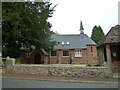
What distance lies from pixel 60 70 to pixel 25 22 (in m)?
8.35

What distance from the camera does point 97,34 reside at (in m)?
56.9

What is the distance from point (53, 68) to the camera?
43.8ft

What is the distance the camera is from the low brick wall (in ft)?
40.8

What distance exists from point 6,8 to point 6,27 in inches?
102

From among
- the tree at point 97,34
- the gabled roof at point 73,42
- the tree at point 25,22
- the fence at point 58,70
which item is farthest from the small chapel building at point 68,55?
the tree at point 97,34

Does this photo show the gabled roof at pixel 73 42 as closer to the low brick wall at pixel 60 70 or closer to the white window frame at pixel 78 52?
the white window frame at pixel 78 52

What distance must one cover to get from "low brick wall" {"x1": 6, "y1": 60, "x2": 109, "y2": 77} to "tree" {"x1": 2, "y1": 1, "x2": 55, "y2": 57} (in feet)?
14.4

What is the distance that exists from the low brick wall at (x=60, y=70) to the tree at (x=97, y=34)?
43.9 metres

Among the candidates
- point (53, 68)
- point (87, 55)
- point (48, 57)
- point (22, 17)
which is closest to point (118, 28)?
point (53, 68)

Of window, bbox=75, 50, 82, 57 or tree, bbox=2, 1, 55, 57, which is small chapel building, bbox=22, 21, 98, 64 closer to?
window, bbox=75, 50, 82, 57

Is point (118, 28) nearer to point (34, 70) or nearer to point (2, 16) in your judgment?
point (34, 70)

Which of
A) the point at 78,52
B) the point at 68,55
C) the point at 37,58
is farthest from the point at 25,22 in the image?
the point at 78,52

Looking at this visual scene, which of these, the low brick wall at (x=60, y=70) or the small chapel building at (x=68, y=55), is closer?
the low brick wall at (x=60, y=70)

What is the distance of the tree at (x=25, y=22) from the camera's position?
15.6 meters
